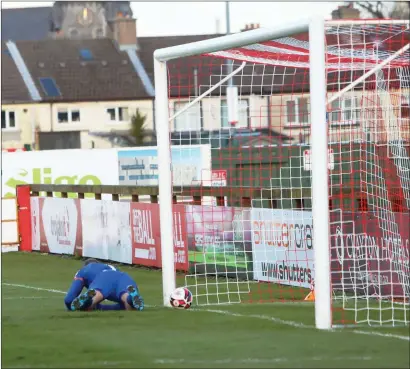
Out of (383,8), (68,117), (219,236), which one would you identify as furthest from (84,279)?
(68,117)

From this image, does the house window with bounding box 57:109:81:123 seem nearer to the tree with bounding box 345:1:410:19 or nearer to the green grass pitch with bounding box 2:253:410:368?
the tree with bounding box 345:1:410:19

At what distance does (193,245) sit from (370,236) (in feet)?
16.9

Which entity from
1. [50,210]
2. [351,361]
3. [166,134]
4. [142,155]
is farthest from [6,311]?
[142,155]

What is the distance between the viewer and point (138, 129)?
78000 millimetres

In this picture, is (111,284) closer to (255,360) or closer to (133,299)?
(133,299)

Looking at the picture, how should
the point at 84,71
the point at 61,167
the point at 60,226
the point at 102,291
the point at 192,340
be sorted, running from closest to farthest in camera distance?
the point at 192,340 < the point at 102,291 < the point at 60,226 < the point at 61,167 < the point at 84,71

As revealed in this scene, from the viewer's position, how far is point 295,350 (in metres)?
9.07

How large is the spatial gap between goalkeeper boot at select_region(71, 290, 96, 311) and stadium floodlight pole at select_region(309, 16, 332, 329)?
254 centimetres

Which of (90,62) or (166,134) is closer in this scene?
(166,134)

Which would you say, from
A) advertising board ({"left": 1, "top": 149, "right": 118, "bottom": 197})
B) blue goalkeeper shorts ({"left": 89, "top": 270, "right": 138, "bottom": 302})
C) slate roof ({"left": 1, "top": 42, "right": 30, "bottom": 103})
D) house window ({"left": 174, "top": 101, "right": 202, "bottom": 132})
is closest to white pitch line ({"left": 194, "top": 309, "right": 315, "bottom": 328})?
blue goalkeeper shorts ({"left": 89, "top": 270, "right": 138, "bottom": 302})

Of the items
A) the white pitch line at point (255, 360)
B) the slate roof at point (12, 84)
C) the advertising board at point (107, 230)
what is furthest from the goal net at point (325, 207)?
the slate roof at point (12, 84)

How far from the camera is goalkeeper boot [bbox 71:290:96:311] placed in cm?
1239

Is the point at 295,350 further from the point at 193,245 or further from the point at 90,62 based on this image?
the point at 90,62

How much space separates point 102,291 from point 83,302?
0.77 feet
